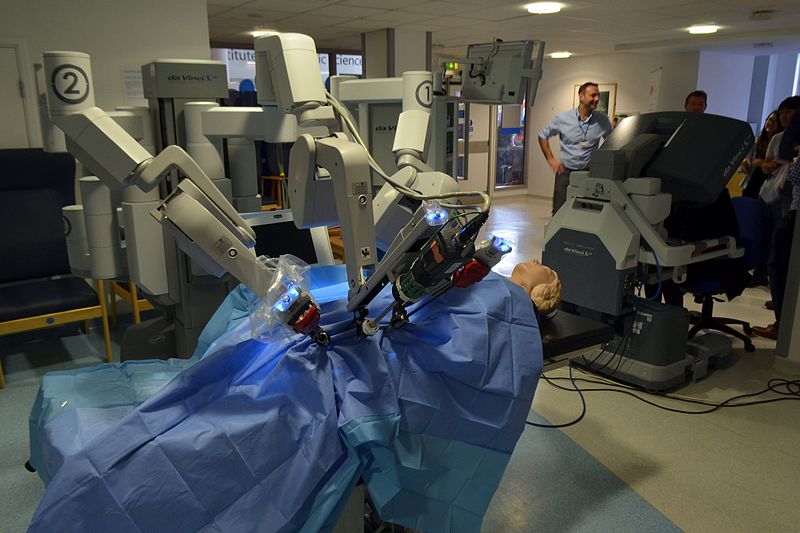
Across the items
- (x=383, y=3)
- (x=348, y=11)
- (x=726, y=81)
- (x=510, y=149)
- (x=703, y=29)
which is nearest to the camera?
(x=383, y=3)

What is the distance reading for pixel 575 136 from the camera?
622 cm

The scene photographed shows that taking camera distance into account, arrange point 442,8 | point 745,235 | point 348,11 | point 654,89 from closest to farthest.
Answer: point 745,235 < point 442,8 < point 348,11 < point 654,89

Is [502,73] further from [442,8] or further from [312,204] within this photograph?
[442,8]

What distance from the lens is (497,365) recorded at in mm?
1539

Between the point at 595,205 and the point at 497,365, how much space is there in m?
1.95

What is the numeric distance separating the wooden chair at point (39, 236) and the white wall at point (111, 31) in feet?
2.16

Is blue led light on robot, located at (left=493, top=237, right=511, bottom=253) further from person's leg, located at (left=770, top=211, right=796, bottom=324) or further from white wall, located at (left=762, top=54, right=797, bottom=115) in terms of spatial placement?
white wall, located at (left=762, top=54, right=797, bottom=115)

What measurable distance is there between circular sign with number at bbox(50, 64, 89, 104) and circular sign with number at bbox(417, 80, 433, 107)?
113 centimetres

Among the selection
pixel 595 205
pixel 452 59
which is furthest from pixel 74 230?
pixel 595 205

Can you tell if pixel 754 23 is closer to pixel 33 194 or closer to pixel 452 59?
pixel 452 59

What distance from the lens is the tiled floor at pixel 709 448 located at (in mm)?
2338

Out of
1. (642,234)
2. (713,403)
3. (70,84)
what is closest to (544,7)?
(642,234)

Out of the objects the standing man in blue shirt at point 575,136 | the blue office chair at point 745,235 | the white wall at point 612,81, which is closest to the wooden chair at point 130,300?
the blue office chair at point 745,235

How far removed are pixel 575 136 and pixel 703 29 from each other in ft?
8.31
